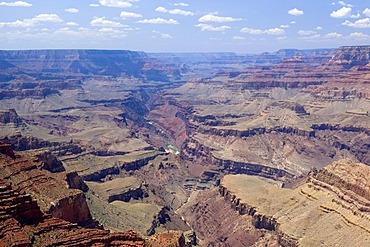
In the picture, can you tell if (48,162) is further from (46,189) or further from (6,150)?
(46,189)

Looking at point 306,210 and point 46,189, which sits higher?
point 46,189

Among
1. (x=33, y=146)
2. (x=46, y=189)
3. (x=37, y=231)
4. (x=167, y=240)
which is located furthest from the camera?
(x=33, y=146)

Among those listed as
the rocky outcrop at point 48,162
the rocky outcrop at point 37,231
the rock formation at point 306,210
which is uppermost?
the rocky outcrop at point 37,231

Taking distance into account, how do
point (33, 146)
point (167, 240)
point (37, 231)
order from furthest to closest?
point (33, 146) < point (167, 240) < point (37, 231)

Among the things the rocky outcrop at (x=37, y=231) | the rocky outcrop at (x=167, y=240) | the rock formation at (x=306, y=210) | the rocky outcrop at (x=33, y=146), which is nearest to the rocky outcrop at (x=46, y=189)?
the rocky outcrop at (x=37, y=231)

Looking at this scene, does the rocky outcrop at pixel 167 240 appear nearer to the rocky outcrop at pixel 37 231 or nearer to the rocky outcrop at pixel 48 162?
the rocky outcrop at pixel 37 231

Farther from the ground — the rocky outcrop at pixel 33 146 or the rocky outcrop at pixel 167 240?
the rocky outcrop at pixel 167 240

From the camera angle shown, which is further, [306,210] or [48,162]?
[48,162]

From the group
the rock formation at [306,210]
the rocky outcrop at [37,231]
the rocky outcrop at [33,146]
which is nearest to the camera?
the rocky outcrop at [37,231]

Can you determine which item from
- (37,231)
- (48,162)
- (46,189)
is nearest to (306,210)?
(46,189)

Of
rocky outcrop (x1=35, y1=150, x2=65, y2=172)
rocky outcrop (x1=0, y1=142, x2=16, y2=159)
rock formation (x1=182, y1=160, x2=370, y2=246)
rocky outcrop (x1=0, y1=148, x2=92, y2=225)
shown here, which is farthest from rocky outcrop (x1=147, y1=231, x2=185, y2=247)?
rocky outcrop (x1=35, y1=150, x2=65, y2=172)

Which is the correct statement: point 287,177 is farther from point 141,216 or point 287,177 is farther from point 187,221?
point 141,216
